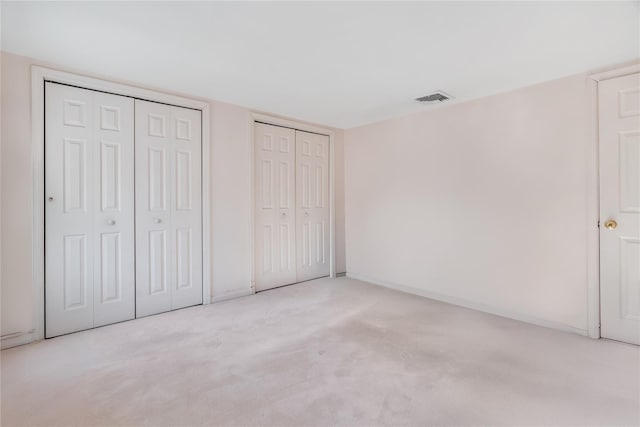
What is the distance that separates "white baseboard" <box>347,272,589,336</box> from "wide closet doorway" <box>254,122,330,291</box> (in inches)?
36.6

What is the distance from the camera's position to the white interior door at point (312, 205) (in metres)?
4.47

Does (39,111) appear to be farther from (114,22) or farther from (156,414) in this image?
(156,414)

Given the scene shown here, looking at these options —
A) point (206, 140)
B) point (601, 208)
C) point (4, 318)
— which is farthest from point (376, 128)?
point (4, 318)

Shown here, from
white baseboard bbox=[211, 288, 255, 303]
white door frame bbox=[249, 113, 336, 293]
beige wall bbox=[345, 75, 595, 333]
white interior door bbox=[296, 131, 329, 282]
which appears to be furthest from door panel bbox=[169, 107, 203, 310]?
beige wall bbox=[345, 75, 595, 333]

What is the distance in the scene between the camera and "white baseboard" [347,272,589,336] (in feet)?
9.09

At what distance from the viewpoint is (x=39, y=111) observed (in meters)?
2.53

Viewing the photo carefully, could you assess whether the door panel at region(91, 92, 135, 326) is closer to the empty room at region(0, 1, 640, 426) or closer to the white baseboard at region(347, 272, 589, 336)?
the empty room at region(0, 1, 640, 426)

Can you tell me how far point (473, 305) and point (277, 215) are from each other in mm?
2671

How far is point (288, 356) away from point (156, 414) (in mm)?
913

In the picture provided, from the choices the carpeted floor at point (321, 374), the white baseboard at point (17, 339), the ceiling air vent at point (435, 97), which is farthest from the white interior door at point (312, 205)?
the white baseboard at point (17, 339)

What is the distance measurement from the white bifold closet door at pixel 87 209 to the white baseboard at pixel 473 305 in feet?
10.2

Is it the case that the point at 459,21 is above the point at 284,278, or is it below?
above

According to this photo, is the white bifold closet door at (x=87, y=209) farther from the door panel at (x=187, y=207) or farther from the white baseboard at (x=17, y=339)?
the door panel at (x=187, y=207)

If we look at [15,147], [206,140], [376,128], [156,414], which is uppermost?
[376,128]
